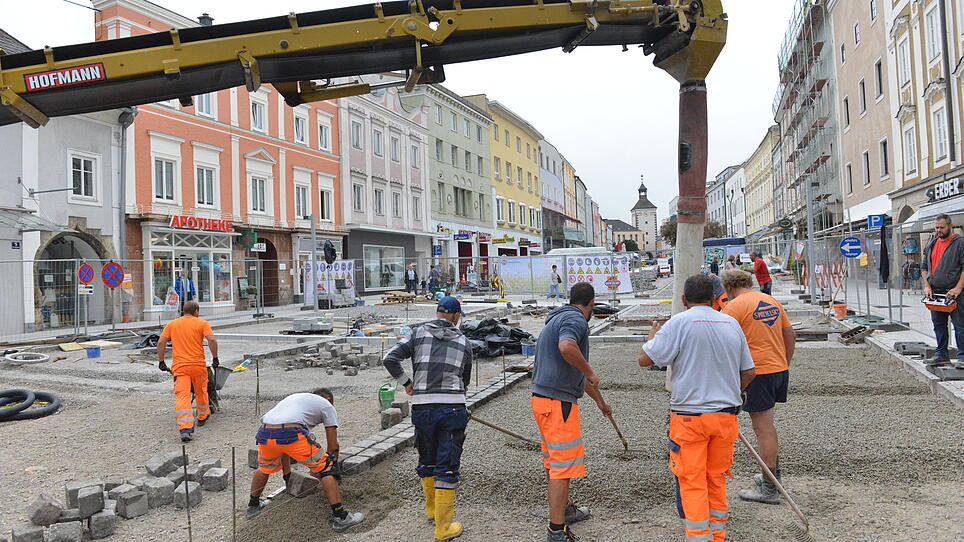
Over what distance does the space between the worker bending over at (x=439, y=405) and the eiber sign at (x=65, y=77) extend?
4.26 m

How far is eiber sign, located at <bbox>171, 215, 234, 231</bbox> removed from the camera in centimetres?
2295

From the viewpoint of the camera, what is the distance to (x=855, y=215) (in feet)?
102

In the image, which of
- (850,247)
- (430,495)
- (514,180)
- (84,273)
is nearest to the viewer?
(430,495)

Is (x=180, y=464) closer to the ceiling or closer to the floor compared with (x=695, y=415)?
closer to the floor

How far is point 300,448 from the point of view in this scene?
4.43 meters

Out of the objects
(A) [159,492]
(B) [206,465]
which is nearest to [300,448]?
(A) [159,492]

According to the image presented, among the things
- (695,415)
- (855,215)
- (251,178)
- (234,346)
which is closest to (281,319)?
(234,346)

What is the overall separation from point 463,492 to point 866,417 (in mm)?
4493

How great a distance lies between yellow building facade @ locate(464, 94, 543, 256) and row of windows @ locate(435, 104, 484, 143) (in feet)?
7.37

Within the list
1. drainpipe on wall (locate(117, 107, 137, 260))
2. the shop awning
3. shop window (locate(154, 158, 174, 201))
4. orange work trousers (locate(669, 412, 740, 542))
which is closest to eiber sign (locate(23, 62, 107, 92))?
orange work trousers (locate(669, 412, 740, 542))

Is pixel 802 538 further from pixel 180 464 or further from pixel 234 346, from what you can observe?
pixel 234 346

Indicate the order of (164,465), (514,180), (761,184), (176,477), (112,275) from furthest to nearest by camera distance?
(761,184)
(514,180)
(112,275)
(164,465)
(176,477)

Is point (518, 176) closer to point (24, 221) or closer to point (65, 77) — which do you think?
point (24, 221)

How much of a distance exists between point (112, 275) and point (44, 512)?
1502 cm
